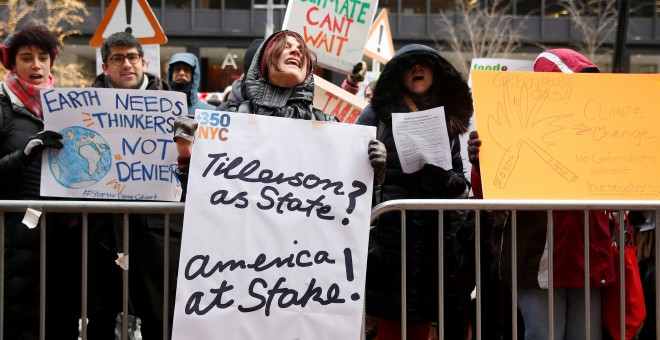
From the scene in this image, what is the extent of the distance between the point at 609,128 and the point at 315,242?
1556 millimetres

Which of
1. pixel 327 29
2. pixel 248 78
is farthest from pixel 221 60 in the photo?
pixel 248 78

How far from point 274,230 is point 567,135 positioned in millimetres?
1495

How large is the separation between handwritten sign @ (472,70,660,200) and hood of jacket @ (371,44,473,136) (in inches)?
18.8

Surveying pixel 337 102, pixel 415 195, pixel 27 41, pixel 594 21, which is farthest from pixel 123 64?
pixel 594 21

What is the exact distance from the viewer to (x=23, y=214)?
13.8 feet

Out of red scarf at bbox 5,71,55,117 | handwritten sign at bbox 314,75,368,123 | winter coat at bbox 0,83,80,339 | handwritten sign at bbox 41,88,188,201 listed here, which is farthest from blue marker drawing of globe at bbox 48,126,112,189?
handwritten sign at bbox 314,75,368,123

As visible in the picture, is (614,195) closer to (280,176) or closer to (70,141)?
(280,176)

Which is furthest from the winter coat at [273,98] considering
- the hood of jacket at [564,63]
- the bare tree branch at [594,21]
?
the bare tree branch at [594,21]

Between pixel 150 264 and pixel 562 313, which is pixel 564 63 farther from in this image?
pixel 150 264

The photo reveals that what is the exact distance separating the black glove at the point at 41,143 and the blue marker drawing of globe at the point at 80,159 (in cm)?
4

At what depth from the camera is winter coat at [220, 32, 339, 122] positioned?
3951 millimetres

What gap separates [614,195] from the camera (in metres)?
3.90

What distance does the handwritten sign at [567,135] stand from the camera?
3893mm

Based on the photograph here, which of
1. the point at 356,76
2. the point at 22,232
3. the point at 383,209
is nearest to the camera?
the point at 383,209
